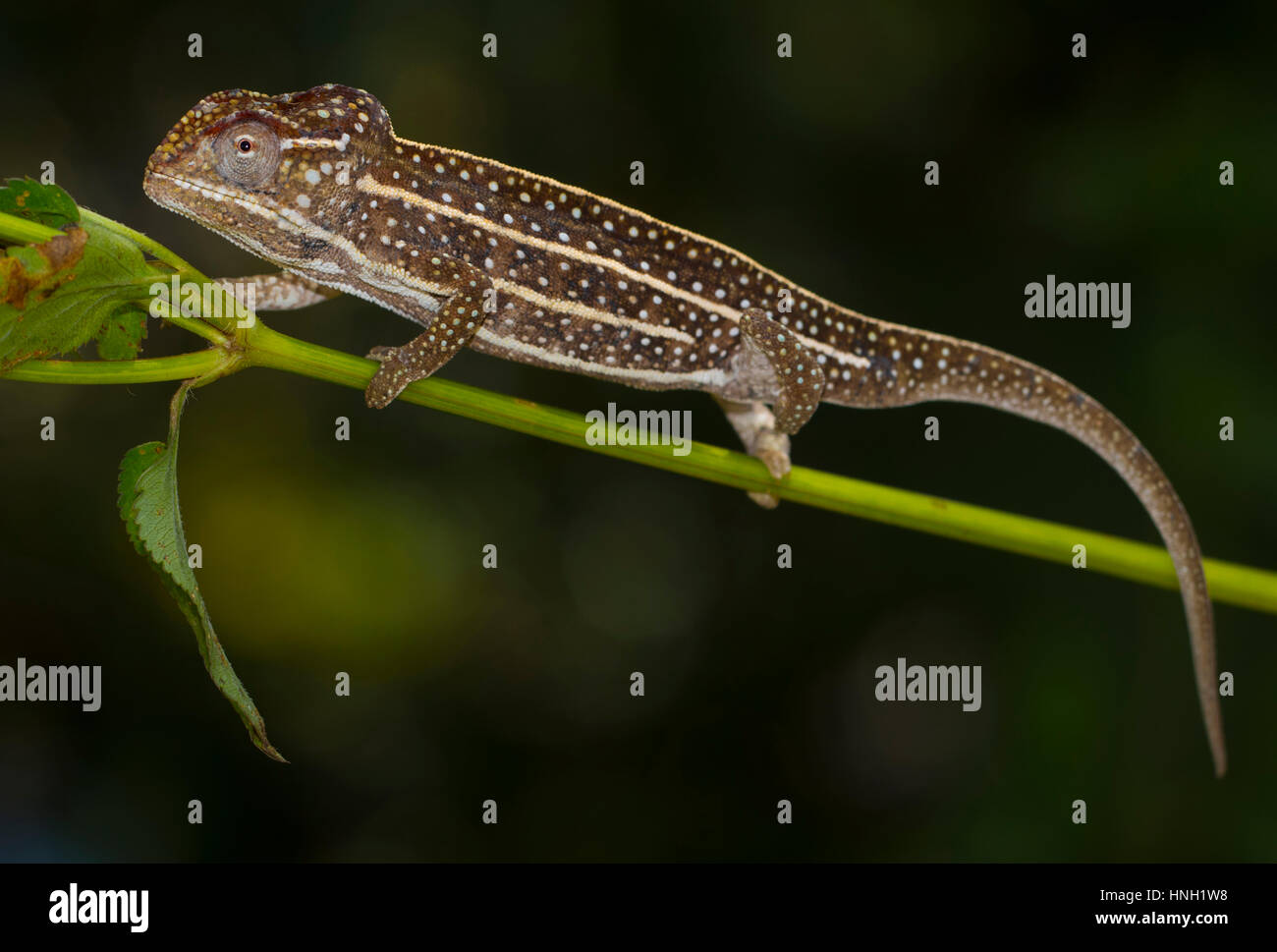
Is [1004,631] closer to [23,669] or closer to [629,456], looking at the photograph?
[629,456]

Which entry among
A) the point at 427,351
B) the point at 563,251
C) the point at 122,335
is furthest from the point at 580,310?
the point at 122,335

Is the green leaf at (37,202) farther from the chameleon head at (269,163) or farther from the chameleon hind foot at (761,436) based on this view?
the chameleon hind foot at (761,436)

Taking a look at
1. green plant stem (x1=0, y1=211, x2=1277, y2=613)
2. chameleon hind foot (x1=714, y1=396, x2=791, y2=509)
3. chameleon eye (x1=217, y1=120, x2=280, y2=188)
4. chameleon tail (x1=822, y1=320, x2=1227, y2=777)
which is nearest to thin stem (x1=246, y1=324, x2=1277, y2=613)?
green plant stem (x1=0, y1=211, x2=1277, y2=613)

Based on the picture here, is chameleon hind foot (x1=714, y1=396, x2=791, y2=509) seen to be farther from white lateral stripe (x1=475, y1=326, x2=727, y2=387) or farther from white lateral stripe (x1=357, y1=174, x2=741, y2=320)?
white lateral stripe (x1=357, y1=174, x2=741, y2=320)

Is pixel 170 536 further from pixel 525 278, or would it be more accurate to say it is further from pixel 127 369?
pixel 525 278

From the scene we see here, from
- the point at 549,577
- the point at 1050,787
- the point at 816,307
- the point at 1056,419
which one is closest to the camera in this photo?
the point at 816,307

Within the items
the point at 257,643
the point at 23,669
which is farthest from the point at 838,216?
the point at 23,669
